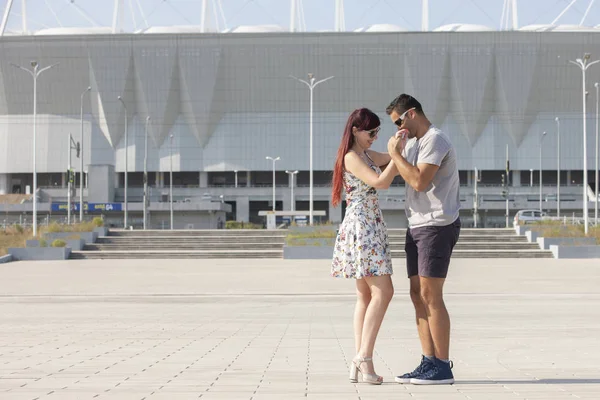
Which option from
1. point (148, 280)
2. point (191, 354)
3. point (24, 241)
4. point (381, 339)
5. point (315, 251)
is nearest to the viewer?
point (191, 354)

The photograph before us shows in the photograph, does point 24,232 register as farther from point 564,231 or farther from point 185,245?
point 564,231

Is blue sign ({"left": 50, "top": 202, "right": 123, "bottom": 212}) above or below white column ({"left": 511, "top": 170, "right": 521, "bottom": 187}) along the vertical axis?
below

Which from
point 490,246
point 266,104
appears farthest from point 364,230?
point 266,104

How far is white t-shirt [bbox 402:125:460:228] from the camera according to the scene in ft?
22.6

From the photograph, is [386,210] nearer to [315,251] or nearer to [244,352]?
[315,251]

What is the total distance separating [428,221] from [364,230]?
20.2 inches

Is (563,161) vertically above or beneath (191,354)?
above

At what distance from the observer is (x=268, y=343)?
9602mm

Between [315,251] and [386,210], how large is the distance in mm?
49358

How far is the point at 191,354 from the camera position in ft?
28.3

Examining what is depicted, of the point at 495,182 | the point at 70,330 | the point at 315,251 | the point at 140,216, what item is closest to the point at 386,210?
the point at 495,182

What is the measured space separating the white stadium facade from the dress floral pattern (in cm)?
7865

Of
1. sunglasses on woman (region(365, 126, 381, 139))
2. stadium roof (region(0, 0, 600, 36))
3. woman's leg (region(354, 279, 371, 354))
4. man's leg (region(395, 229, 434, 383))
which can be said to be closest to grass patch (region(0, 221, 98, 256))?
woman's leg (region(354, 279, 371, 354))

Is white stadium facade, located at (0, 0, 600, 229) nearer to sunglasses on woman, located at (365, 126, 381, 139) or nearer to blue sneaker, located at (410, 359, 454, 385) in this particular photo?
sunglasses on woman, located at (365, 126, 381, 139)
